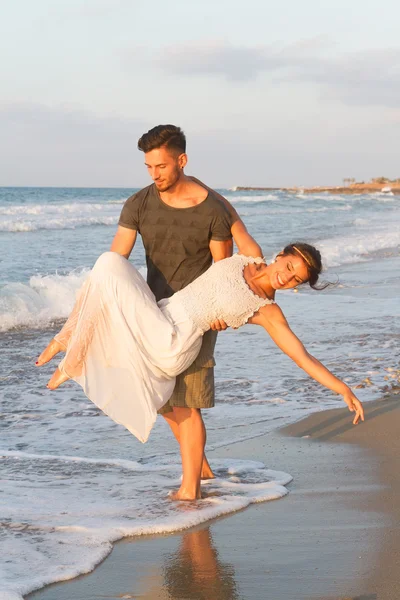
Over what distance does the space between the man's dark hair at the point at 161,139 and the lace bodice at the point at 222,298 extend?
67 centimetres

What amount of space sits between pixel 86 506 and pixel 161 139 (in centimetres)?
196

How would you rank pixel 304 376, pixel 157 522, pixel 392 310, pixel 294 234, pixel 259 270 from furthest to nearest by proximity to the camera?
pixel 294 234, pixel 392 310, pixel 304 376, pixel 259 270, pixel 157 522

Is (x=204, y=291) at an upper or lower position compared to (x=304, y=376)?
upper

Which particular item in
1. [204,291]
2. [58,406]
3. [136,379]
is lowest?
[58,406]

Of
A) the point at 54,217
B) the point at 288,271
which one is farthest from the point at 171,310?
the point at 54,217

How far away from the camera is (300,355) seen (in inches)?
176

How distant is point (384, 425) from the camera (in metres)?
6.01

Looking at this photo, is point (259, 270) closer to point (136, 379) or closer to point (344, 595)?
point (136, 379)

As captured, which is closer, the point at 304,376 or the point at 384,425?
the point at 384,425

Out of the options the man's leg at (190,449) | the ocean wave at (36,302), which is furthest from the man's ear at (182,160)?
the ocean wave at (36,302)

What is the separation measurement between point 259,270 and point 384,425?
196 centimetres

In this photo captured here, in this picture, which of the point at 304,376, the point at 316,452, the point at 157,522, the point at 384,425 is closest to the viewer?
the point at 157,522

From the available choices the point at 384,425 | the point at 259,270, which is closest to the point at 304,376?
the point at 384,425

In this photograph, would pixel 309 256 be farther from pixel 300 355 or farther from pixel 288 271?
pixel 300 355
